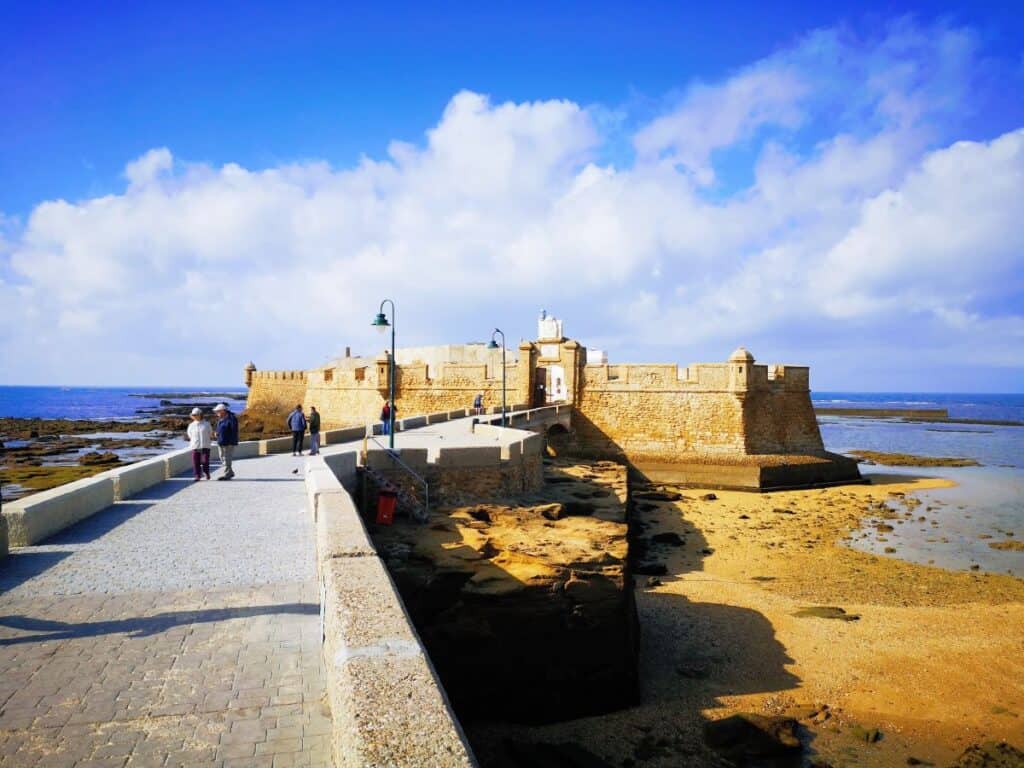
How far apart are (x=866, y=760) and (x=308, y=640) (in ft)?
22.7

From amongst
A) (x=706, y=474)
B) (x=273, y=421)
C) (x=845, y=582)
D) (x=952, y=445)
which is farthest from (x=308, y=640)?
(x=952, y=445)

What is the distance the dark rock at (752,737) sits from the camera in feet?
25.0

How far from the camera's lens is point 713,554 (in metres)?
17.1

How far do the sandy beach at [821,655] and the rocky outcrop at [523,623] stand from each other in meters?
0.35

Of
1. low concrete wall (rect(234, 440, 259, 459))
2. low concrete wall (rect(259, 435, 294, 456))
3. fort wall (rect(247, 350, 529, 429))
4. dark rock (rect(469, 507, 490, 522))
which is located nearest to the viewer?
dark rock (rect(469, 507, 490, 522))

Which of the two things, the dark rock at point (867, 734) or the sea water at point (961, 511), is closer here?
the dark rock at point (867, 734)

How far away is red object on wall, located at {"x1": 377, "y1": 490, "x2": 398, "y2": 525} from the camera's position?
10.7 m

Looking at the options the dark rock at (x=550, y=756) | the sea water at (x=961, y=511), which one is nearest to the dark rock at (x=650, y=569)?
the sea water at (x=961, y=511)

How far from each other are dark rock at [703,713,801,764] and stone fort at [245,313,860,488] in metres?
20.0

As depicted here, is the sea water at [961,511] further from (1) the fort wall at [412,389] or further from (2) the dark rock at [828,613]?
(1) the fort wall at [412,389]

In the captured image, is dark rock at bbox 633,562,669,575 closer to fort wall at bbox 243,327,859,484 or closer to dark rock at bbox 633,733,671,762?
dark rock at bbox 633,733,671,762

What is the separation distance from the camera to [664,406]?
29438 mm

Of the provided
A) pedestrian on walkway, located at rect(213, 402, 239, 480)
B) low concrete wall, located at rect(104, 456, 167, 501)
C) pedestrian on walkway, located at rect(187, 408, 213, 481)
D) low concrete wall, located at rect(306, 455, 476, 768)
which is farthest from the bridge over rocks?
pedestrian on walkway, located at rect(213, 402, 239, 480)

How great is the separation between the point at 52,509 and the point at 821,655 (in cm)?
1098
